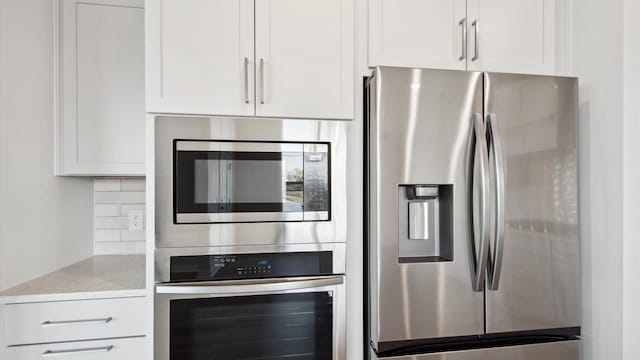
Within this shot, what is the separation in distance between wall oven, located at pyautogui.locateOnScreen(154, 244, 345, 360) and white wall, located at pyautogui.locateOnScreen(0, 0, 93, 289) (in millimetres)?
681

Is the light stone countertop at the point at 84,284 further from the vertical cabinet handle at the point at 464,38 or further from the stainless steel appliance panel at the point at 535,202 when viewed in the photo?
the vertical cabinet handle at the point at 464,38

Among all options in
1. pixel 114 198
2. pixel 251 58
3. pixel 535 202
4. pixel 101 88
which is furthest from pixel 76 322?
pixel 535 202

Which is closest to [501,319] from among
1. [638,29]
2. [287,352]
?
[287,352]

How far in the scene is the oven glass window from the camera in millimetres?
1320

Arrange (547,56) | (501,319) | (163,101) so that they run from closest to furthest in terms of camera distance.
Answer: (163,101), (501,319), (547,56)

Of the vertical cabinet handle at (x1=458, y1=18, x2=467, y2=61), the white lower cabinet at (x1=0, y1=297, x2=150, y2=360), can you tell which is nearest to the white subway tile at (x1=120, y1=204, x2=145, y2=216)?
the white lower cabinet at (x1=0, y1=297, x2=150, y2=360)

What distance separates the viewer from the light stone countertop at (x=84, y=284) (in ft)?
4.38

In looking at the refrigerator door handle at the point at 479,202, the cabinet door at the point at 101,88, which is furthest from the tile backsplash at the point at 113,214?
the refrigerator door handle at the point at 479,202

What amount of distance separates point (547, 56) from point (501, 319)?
1.21 metres

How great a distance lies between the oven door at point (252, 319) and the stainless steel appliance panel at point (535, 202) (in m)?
0.65

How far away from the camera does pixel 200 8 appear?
133 cm

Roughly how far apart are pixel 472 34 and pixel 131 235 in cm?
213

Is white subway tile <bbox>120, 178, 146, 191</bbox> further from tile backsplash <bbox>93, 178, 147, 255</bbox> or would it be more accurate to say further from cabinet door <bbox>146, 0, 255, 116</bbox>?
cabinet door <bbox>146, 0, 255, 116</bbox>

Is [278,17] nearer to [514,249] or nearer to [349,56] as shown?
[349,56]
